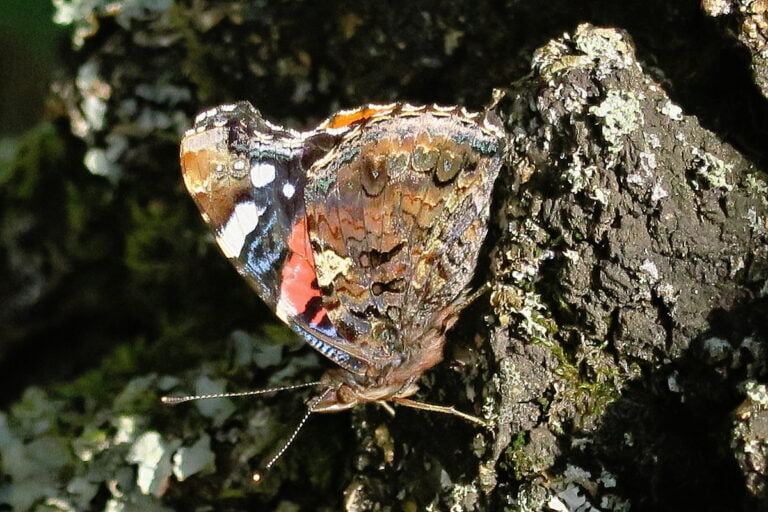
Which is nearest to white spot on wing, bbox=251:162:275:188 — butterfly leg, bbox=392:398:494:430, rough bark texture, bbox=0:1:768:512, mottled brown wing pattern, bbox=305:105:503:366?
mottled brown wing pattern, bbox=305:105:503:366

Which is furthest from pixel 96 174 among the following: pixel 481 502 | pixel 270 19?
pixel 481 502

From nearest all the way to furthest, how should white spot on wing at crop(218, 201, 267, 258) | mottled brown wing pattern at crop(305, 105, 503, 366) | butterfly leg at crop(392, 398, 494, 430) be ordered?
butterfly leg at crop(392, 398, 494, 430) → mottled brown wing pattern at crop(305, 105, 503, 366) → white spot on wing at crop(218, 201, 267, 258)

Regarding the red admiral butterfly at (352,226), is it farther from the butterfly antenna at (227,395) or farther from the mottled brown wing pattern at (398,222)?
the butterfly antenna at (227,395)

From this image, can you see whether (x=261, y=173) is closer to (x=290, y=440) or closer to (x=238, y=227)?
(x=238, y=227)

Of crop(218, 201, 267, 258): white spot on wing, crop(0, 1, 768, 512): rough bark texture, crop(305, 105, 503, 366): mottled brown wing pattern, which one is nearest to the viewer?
crop(0, 1, 768, 512): rough bark texture

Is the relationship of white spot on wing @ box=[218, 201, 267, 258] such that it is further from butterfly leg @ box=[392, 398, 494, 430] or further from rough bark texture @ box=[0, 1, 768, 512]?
butterfly leg @ box=[392, 398, 494, 430]

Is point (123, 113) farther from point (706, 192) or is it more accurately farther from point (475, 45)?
point (706, 192)

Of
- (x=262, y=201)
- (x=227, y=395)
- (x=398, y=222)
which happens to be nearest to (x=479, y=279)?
(x=398, y=222)
